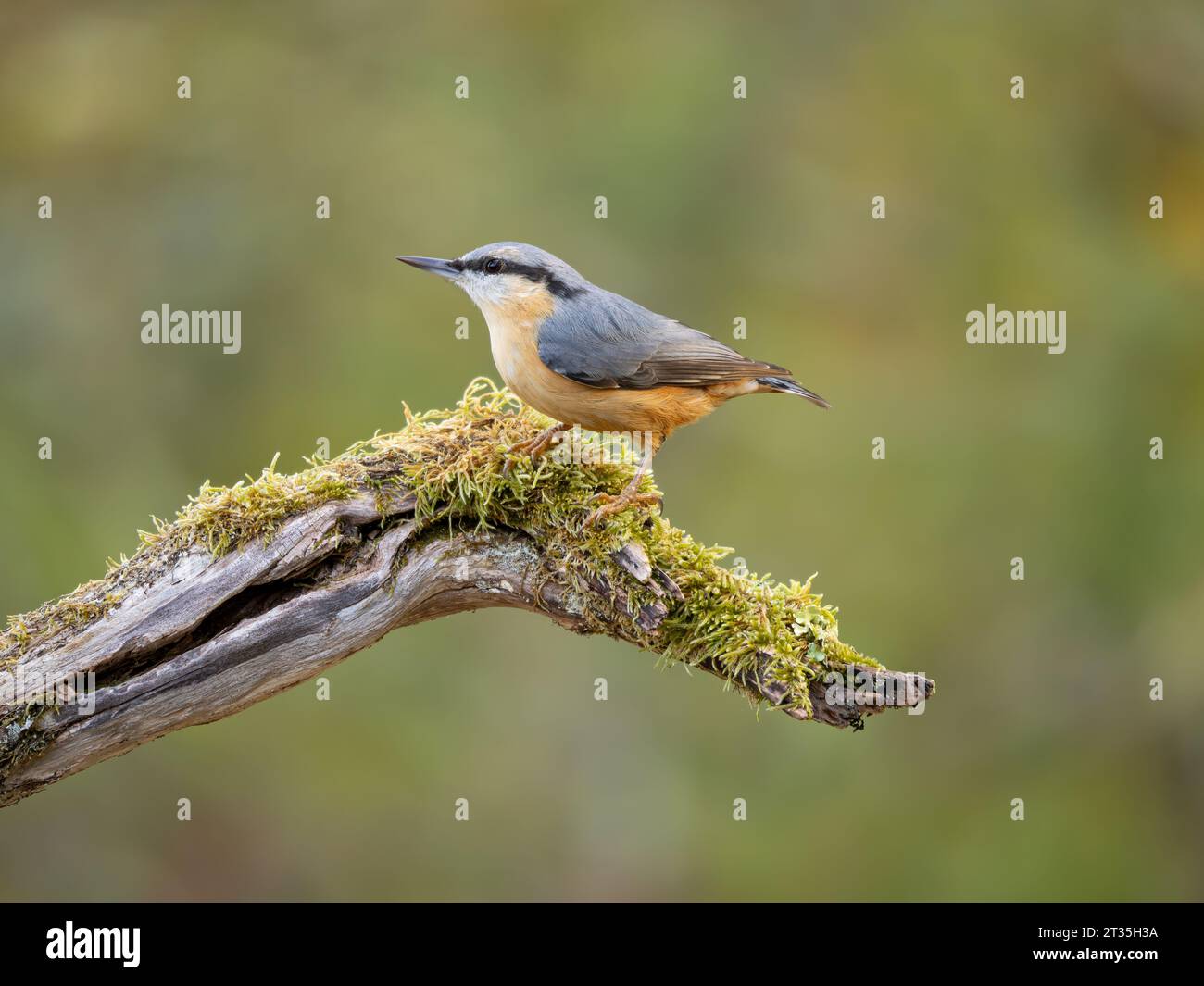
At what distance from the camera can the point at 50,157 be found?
6996 millimetres

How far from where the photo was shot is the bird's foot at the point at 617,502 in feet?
12.3

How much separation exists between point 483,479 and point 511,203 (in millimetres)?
3765

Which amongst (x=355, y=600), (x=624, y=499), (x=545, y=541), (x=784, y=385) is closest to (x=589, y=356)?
(x=624, y=499)

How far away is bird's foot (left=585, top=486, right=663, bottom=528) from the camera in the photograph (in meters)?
3.76

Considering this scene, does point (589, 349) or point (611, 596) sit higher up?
point (589, 349)

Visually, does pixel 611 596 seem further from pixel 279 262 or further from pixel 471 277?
pixel 279 262

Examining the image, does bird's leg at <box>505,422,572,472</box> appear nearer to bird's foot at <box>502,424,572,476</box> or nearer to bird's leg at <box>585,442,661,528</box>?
bird's foot at <box>502,424,572,476</box>

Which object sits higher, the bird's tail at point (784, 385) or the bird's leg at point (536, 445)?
the bird's tail at point (784, 385)

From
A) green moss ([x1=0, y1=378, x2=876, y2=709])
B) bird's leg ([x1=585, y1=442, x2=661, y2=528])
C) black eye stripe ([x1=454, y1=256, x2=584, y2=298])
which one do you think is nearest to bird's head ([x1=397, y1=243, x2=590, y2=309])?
black eye stripe ([x1=454, y1=256, x2=584, y2=298])

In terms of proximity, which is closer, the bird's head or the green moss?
the green moss

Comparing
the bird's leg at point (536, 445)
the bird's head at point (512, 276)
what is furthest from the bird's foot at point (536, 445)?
the bird's head at point (512, 276)

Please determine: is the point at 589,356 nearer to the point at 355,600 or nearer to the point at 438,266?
the point at 438,266

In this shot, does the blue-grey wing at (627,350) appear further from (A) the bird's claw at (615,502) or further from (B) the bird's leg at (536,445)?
(A) the bird's claw at (615,502)

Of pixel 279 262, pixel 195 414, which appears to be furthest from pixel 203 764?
pixel 279 262
